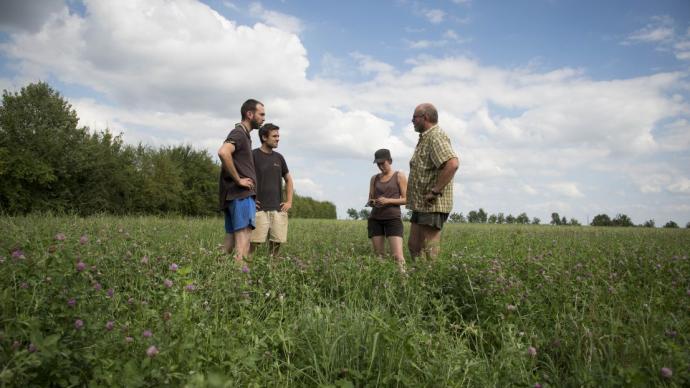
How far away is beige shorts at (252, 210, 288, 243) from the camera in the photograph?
20.4 ft

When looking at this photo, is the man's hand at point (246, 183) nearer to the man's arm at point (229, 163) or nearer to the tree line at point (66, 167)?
the man's arm at point (229, 163)

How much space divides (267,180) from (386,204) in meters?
1.91

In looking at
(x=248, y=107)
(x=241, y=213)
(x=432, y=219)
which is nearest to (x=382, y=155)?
(x=432, y=219)

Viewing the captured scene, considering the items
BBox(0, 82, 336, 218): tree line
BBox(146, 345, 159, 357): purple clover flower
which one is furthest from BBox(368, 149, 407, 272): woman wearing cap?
BBox(0, 82, 336, 218): tree line

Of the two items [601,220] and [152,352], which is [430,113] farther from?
[601,220]

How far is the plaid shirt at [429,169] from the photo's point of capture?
5496 millimetres

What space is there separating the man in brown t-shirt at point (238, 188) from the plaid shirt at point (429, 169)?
7.34 feet

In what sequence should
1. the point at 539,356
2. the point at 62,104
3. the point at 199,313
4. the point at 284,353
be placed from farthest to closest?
the point at 62,104
the point at 539,356
the point at 284,353
the point at 199,313

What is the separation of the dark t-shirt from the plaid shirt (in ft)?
6.76

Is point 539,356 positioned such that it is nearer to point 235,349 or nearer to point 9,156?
point 235,349

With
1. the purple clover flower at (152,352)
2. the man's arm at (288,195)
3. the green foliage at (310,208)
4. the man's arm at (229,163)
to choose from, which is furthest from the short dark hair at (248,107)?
the green foliage at (310,208)

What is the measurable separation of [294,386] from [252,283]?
1.85m

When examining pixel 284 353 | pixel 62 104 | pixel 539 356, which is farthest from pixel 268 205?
pixel 62 104

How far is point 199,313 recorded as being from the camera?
2918 millimetres
